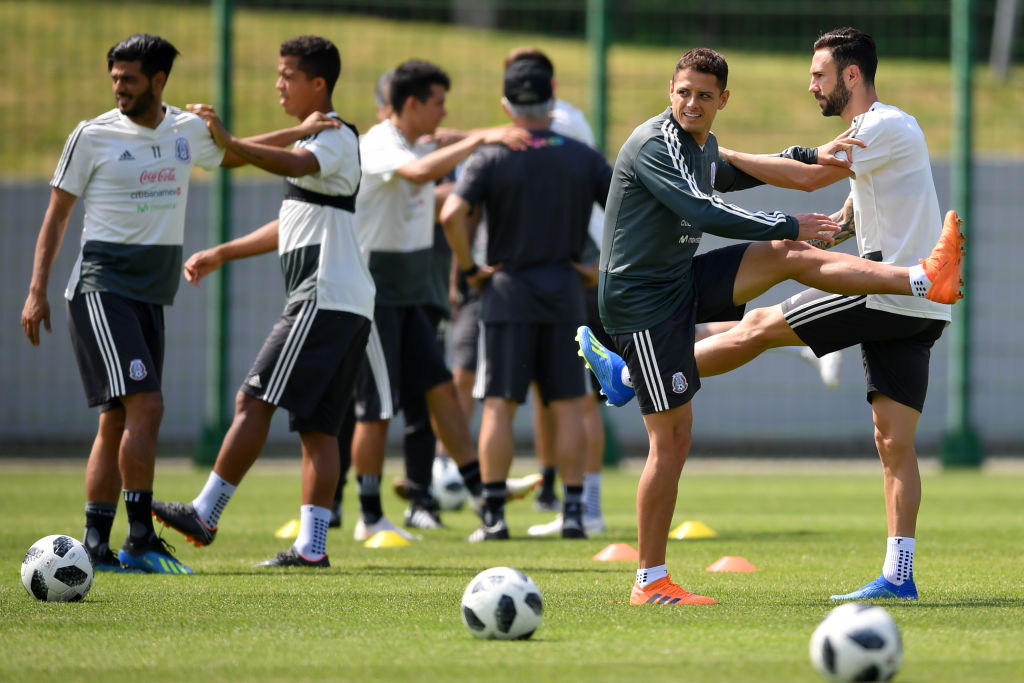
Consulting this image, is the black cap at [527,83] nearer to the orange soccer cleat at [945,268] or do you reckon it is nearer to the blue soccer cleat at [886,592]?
the orange soccer cleat at [945,268]

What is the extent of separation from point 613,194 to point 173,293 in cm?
244

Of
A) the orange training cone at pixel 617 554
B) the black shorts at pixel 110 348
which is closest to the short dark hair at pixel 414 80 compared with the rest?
the black shorts at pixel 110 348

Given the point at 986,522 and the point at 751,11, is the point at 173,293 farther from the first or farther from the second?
the point at 751,11

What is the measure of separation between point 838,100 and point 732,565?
2233mm

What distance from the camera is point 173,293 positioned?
6875mm

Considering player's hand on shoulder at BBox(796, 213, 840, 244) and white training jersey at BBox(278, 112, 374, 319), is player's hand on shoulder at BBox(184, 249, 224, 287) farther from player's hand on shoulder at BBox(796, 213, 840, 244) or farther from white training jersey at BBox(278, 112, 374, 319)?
player's hand on shoulder at BBox(796, 213, 840, 244)


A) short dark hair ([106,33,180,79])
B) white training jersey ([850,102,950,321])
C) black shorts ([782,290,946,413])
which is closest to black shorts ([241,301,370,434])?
short dark hair ([106,33,180,79])

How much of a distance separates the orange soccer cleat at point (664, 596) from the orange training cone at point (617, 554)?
5.58 feet

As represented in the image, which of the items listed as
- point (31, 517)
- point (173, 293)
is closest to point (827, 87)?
point (173, 293)

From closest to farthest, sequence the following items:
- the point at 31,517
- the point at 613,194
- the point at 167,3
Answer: the point at 613,194, the point at 31,517, the point at 167,3

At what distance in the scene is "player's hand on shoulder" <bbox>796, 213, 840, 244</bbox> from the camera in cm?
535

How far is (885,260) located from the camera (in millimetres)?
5656

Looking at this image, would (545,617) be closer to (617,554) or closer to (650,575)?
(650,575)

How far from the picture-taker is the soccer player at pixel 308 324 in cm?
661
